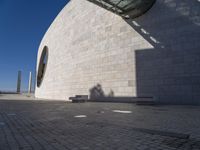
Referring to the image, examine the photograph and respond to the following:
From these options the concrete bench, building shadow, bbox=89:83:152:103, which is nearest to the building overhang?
building shadow, bbox=89:83:152:103

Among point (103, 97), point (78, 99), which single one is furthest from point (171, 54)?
point (78, 99)

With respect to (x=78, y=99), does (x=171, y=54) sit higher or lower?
higher

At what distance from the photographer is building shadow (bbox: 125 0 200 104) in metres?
12.4

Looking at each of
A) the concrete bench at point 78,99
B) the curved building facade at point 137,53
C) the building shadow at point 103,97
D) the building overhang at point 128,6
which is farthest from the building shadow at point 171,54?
the concrete bench at point 78,99

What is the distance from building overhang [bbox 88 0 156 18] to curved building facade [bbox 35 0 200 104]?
1.37ft

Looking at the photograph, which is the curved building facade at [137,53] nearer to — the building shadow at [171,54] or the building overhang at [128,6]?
the building shadow at [171,54]

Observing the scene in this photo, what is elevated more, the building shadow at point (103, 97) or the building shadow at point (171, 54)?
the building shadow at point (171, 54)

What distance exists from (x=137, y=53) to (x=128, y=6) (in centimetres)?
395

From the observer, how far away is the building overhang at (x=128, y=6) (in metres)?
14.1

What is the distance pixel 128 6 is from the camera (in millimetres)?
14781

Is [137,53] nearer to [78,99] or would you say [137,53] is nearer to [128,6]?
[128,6]

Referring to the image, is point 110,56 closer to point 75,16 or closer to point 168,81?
point 168,81

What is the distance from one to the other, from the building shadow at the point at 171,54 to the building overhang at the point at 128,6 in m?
0.54

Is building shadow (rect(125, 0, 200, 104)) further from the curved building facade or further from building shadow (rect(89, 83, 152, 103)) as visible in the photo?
building shadow (rect(89, 83, 152, 103))
